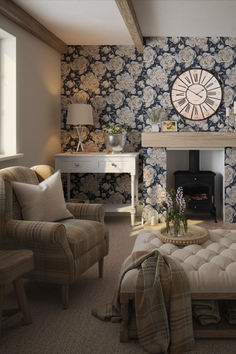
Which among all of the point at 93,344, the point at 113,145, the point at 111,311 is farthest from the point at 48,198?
the point at 113,145

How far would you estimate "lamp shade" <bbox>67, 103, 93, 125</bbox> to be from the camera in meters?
5.78

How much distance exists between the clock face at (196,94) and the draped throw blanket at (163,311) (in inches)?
152

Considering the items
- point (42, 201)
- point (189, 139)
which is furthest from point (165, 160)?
point (42, 201)

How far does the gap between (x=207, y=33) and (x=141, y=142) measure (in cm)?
163

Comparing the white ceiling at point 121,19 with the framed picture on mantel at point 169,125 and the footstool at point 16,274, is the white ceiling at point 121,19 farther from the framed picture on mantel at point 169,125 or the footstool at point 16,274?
the footstool at point 16,274

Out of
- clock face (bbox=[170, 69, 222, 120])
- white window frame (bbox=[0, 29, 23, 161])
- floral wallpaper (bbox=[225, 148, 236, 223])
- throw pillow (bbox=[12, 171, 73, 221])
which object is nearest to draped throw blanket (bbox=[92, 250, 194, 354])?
throw pillow (bbox=[12, 171, 73, 221])

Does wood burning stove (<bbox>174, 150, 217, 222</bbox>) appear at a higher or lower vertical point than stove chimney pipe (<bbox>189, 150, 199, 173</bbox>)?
lower

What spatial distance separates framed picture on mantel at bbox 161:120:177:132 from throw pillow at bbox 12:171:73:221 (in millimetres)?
2778

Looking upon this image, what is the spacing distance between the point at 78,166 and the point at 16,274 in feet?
10.2

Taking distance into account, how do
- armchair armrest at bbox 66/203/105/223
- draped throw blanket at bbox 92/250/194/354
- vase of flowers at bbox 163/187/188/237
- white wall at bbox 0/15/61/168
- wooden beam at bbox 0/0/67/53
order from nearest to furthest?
draped throw blanket at bbox 92/250/194/354 → vase of flowers at bbox 163/187/188/237 → armchair armrest at bbox 66/203/105/223 → wooden beam at bbox 0/0/67/53 → white wall at bbox 0/15/61/168

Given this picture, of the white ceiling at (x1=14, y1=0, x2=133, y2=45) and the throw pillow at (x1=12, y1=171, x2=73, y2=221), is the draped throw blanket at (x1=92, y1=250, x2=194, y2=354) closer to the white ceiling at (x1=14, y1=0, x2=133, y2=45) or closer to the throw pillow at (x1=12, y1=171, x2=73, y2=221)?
the throw pillow at (x1=12, y1=171, x2=73, y2=221)

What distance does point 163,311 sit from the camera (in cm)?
243

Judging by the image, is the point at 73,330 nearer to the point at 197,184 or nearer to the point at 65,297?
the point at 65,297

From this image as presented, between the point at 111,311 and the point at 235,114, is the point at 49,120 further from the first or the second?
the point at 111,311
